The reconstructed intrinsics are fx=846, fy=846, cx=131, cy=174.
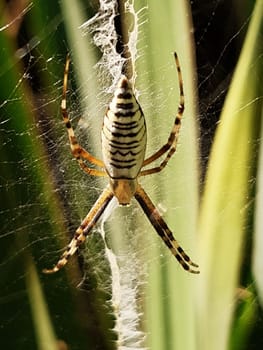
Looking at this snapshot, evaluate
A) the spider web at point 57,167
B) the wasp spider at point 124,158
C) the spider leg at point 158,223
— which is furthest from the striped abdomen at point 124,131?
the spider leg at point 158,223

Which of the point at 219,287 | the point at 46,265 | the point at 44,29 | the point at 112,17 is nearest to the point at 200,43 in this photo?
the point at 112,17

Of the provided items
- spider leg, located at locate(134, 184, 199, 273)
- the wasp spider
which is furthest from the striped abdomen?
spider leg, located at locate(134, 184, 199, 273)

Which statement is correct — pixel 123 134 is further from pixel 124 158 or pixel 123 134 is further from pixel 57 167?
pixel 57 167

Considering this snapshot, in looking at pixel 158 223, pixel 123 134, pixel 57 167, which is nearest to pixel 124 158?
A: pixel 123 134

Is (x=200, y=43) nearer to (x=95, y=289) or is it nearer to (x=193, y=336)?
(x=193, y=336)

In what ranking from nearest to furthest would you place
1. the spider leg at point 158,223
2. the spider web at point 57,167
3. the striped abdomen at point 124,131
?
1. the striped abdomen at point 124,131
2. the spider web at point 57,167
3. the spider leg at point 158,223

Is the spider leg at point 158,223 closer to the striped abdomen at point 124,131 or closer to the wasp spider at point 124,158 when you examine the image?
the wasp spider at point 124,158
